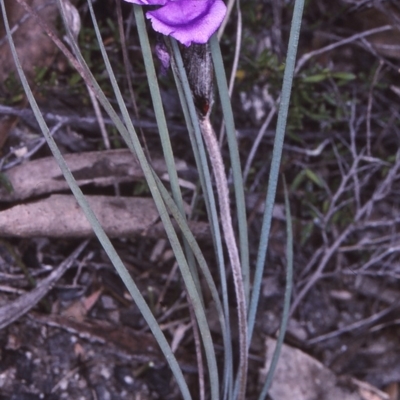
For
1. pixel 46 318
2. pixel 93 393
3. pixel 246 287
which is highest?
pixel 246 287

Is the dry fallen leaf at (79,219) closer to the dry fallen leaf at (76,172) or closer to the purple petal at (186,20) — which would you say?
the dry fallen leaf at (76,172)

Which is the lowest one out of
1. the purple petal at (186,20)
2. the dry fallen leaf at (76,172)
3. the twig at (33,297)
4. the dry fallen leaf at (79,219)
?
the twig at (33,297)

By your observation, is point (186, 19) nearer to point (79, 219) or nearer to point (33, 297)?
point (79, 219)

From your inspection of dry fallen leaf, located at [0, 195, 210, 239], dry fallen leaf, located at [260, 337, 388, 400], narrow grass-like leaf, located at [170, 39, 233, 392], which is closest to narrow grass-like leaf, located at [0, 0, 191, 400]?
narrow grass-like leaf, located at [170, 39, 233, 392]

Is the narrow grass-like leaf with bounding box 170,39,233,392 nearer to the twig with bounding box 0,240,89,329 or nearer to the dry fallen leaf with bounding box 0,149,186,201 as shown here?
the dry fallen leaf with bounding box 0,149,186,201

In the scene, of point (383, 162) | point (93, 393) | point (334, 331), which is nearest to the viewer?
point (93, 393)

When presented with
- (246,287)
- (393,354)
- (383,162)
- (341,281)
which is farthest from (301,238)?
(246,287)

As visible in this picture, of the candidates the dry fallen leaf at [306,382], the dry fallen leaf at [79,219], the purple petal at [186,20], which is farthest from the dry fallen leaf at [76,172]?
the dry fallen leaf at [306,382]

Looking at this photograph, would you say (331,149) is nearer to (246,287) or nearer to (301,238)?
(301,238)
